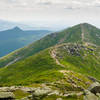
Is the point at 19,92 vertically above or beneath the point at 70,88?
above

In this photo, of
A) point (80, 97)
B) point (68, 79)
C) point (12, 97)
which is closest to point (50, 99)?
point (80, 97)

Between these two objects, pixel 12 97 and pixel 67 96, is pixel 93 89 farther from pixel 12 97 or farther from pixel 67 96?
Answer: pixel 12 97

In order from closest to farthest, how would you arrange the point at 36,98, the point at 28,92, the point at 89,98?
the point at 89,98 → the point at 36,98 → the point at 28,92

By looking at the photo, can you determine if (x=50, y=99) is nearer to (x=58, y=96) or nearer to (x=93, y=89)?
(x=58, y=96)

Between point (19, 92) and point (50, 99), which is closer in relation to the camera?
point (50, 99)

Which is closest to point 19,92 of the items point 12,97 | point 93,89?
point 12,97

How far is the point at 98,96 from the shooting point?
63531 millimetres

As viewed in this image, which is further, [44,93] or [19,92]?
[19,92]

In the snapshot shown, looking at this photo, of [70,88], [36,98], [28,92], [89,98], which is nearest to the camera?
[89,98]

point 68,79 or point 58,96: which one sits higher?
point 58,96

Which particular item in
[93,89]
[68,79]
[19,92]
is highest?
[93,89]

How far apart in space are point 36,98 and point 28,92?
72.8ft

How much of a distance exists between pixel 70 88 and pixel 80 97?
8158cm

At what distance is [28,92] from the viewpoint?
8581 cm
